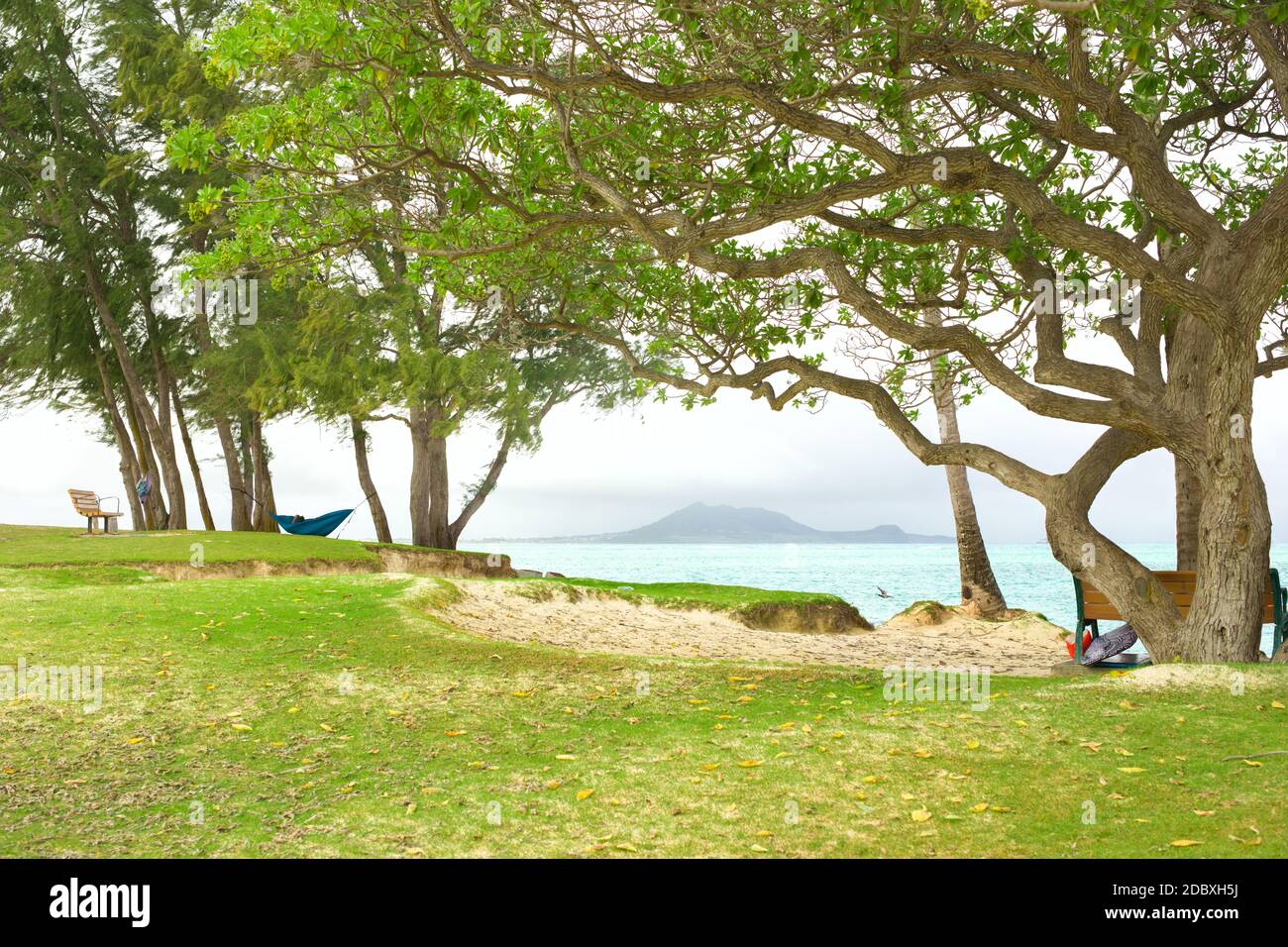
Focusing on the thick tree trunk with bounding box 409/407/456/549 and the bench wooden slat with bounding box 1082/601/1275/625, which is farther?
the thick tree trunk with bounding box 409/407/456/549

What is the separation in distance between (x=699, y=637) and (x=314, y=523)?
40.2ft

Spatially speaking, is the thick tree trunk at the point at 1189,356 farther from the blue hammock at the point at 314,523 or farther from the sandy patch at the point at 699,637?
the blue hammock at the point at 314,523

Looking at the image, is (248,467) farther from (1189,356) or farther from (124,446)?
(1189,356)

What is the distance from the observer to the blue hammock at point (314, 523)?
77.0 feet

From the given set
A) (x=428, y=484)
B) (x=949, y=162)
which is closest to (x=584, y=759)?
(x=949, y=162)

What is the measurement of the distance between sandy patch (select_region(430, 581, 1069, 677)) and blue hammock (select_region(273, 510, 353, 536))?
28.9 feet

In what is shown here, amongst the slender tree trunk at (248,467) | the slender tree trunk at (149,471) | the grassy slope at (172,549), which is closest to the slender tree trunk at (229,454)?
the slender tree trunk at (248,467)

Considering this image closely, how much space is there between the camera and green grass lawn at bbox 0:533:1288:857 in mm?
5070

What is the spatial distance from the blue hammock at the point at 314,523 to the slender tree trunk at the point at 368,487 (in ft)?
6.69

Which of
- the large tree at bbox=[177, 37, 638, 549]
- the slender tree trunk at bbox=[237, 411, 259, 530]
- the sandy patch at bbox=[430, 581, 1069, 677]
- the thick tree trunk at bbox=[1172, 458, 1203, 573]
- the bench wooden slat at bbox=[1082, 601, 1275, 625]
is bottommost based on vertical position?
the sandy patch at bbox=[430, 581, 1069, 677]

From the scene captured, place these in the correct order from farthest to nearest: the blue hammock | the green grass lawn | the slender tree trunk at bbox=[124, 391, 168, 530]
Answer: the slender tree trunk at bbox=[124, 391, 168, 530], the blue hammock, the green grass lawn

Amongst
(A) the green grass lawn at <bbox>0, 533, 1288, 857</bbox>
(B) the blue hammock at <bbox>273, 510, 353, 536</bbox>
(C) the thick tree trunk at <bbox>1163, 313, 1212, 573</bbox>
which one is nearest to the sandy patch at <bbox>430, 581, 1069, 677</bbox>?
(A) the green grass lawn at <bbox>0, 533, 1288, 857</bbox>

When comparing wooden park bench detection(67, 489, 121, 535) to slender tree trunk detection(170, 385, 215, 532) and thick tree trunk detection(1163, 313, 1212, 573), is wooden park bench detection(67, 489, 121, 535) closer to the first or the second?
slender tree trunk detection(170, 385, 215, 532)
